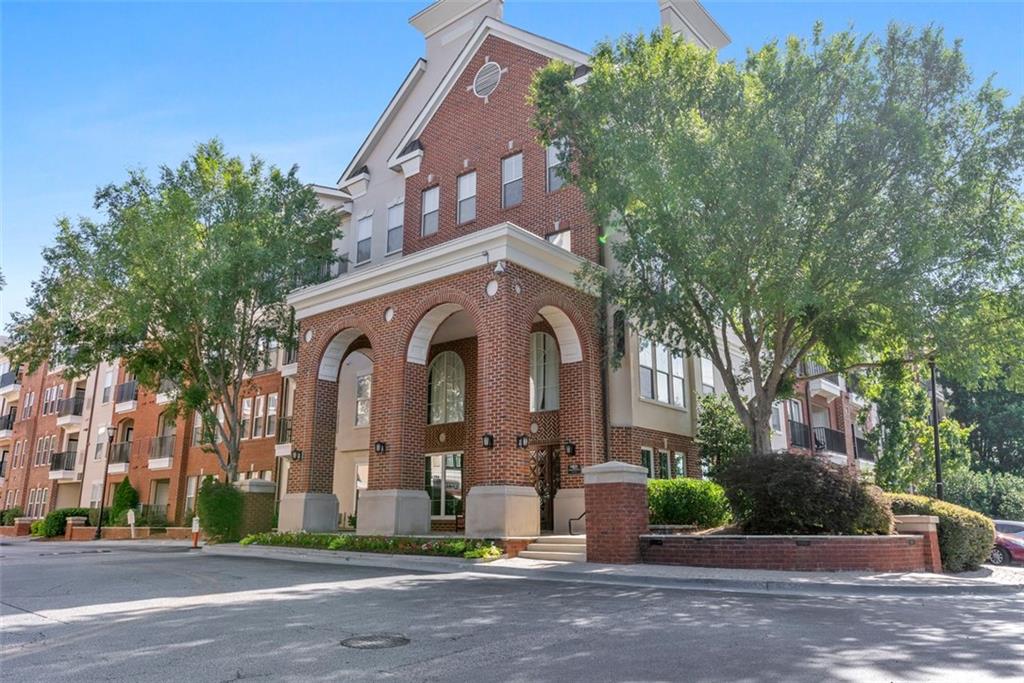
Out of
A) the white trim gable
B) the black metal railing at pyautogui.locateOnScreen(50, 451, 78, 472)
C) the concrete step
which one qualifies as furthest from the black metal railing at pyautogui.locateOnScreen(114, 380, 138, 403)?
the concrete step

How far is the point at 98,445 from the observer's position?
40844 millimetres

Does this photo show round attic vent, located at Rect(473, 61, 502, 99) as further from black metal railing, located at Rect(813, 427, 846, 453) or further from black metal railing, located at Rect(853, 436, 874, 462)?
black metal railing, located at Rect(853, 436, 874, 462)

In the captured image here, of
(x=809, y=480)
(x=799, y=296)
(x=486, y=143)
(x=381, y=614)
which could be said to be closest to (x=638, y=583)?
(x=809, y=480)

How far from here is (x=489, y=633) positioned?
24.0ft

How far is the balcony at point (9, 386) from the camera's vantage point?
167 ft

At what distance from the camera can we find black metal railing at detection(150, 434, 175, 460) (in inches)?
1373

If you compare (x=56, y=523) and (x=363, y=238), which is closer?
(x=363, y=238)

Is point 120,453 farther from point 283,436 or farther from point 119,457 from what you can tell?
point 283,436

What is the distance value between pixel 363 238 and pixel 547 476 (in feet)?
39.9

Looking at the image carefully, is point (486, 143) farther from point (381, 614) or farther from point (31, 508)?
point (31, 508)

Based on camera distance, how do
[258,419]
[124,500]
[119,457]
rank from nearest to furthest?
[258,419] < [124,500] < [119,457]

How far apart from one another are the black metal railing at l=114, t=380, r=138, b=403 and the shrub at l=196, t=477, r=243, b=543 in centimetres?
1870

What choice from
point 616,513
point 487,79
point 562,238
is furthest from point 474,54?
point 616,513

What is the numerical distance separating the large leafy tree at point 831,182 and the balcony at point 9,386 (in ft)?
168
